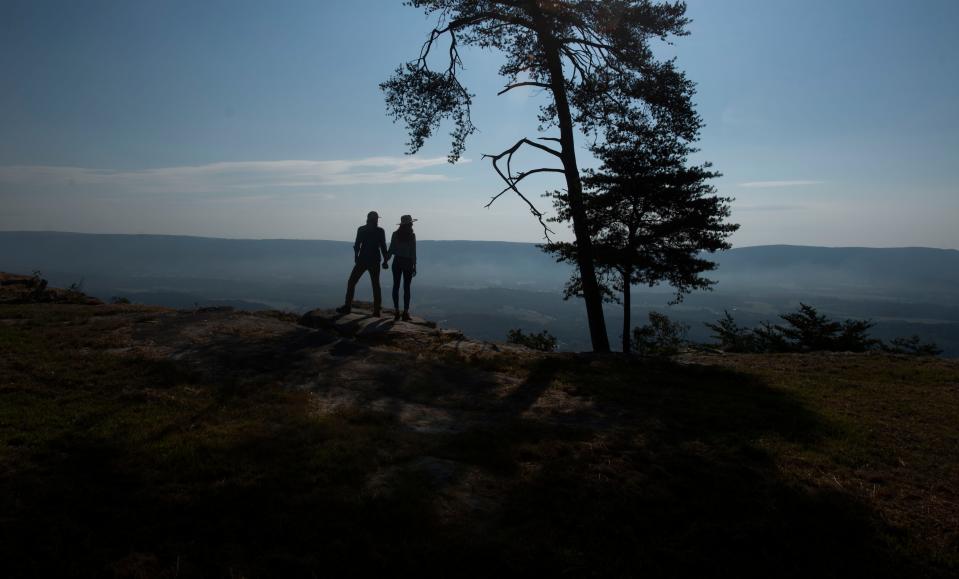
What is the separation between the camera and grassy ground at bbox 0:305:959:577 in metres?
4.18

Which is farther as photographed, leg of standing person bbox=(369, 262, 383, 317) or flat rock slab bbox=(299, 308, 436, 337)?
leg of standing person bbox=(369, 262, 383, 317)

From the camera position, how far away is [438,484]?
5379 millimetres

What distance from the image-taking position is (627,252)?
22.1 metres

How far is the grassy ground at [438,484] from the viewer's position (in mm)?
4180

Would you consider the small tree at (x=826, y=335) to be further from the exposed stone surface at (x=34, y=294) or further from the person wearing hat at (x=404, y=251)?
the exposed stone surface at (x=34, y=294)

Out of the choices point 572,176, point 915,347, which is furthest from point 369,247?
point 915,347

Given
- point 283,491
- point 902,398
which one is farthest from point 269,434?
point 902,398

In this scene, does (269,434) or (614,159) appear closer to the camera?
(269,434)

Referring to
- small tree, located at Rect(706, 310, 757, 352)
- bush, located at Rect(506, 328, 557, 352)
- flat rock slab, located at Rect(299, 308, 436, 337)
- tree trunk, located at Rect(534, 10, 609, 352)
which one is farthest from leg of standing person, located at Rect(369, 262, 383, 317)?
small tree, located at Rect(706, 310, 757, 352)

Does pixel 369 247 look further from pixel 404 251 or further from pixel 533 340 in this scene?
pixel 533 340

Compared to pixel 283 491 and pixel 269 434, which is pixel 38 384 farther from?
pixel 283 491

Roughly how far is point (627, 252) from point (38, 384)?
1997 cm

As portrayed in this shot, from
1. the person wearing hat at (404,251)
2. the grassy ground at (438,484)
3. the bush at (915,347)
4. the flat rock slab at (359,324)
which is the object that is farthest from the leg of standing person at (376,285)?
the bush at (915,347)

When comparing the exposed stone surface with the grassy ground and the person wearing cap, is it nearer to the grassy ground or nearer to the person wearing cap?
the grassy ground
